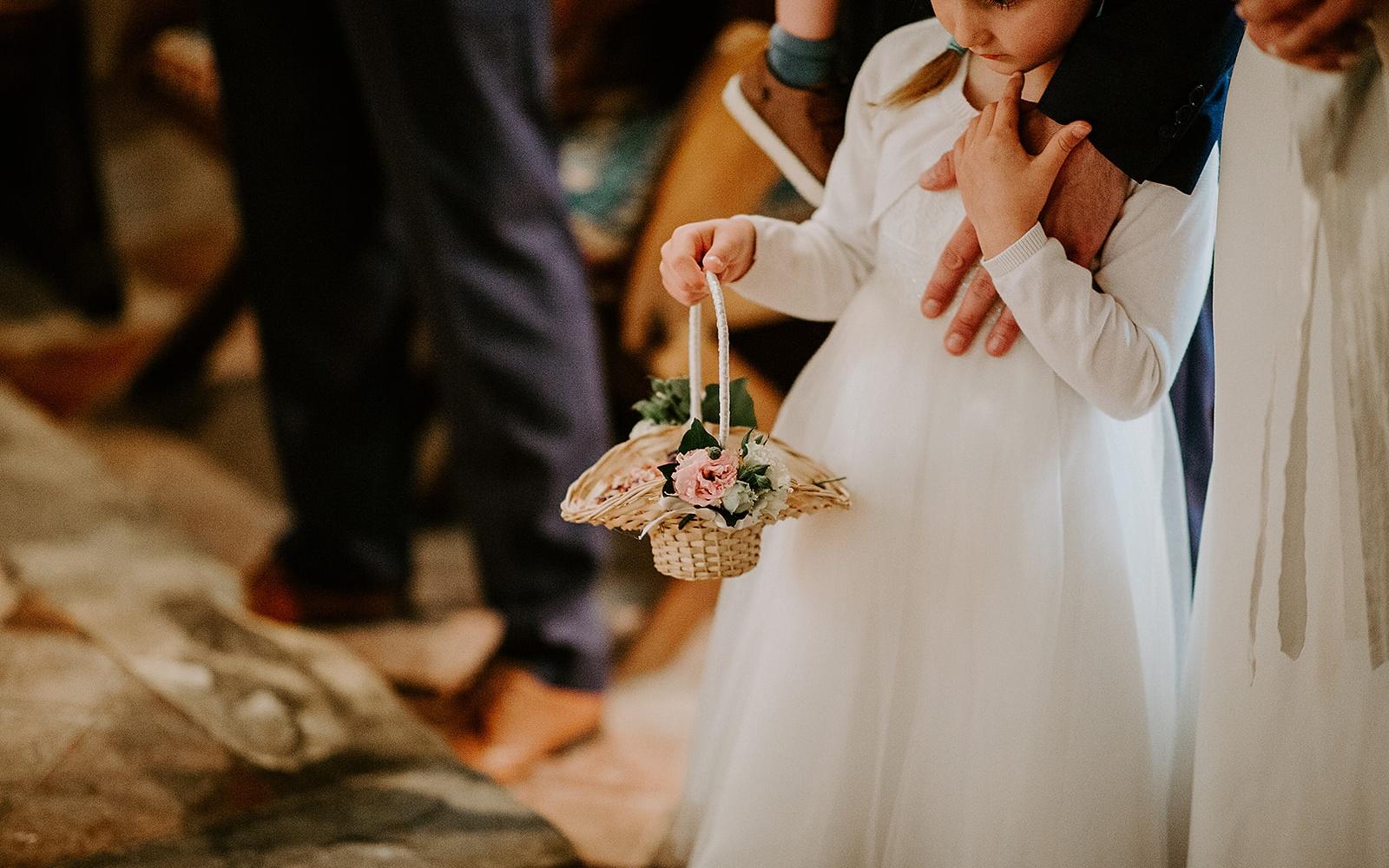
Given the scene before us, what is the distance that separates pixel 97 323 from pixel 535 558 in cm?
139

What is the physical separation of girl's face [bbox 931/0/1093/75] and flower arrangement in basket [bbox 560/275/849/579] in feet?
0.73

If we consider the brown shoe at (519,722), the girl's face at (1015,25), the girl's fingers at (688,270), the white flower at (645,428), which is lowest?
the brown shoe at (519,722)

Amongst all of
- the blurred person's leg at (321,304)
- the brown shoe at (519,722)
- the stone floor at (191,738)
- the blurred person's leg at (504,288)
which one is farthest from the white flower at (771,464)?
the blurred person's leg at (321,304)

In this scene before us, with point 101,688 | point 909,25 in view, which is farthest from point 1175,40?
point 101,688

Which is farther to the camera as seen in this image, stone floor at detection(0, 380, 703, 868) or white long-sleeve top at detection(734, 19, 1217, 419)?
stone floor at detection(0, 380, 703, 868)

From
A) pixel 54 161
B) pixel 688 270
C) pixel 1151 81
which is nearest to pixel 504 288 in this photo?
pixel 688 270

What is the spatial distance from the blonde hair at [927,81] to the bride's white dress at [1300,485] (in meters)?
0.19

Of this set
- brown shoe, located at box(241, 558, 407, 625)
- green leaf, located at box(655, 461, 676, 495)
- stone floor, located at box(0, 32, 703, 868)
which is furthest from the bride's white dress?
brown shoe, located at box(241, 558, 407, 625)

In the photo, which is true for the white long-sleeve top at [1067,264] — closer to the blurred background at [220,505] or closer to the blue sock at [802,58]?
the blue sock at [802,58]

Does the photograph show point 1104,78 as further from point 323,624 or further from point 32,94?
point 32,94

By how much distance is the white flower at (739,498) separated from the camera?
2.61 feet

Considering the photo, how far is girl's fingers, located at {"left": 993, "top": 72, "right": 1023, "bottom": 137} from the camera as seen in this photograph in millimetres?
819

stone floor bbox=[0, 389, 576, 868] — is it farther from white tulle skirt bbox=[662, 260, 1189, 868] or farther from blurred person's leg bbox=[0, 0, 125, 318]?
blurred person's leg bbox=[0, 0, 125, 318]

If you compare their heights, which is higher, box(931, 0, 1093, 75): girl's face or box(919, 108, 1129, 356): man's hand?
box(931, 0, 1093, 75): girl's face
